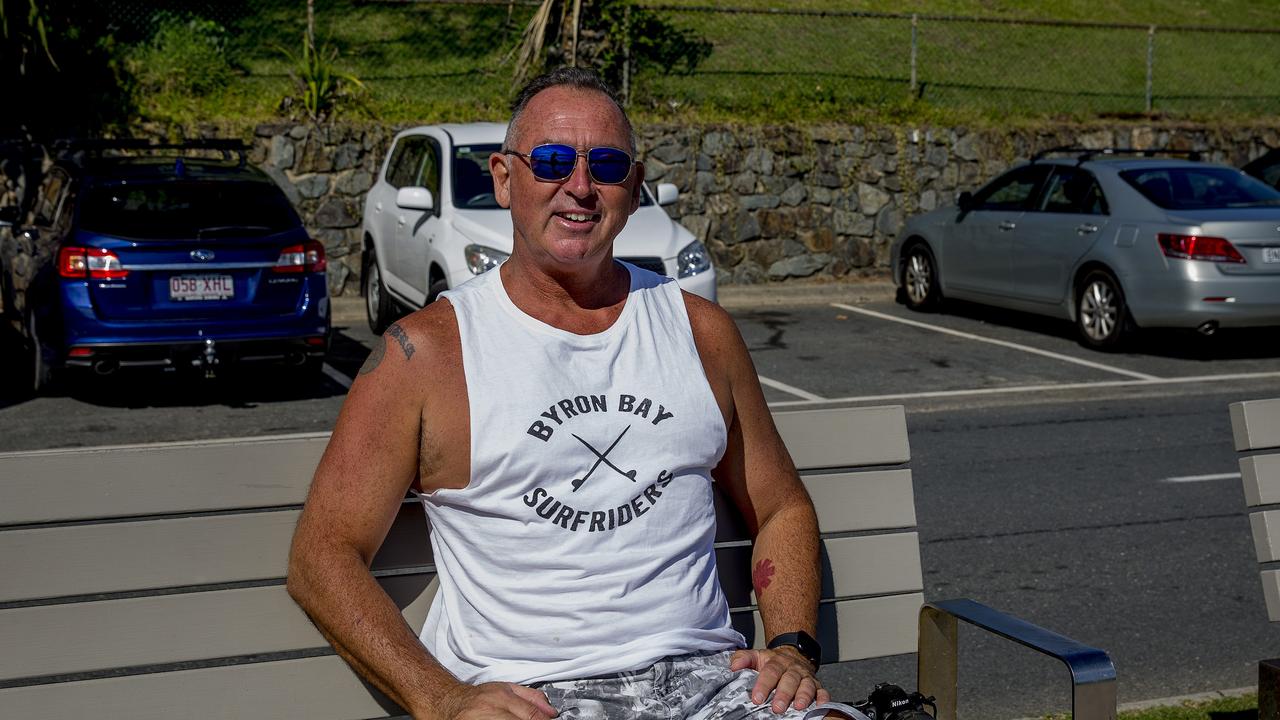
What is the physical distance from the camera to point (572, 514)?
9.19ft

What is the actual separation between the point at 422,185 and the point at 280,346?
309 cm

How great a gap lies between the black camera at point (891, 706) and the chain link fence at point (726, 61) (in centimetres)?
1441

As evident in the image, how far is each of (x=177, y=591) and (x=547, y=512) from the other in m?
0.75

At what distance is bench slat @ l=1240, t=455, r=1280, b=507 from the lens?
3588 mm

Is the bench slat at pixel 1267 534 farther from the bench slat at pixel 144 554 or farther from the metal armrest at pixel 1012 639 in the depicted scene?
the bench slat at pixel 144 554

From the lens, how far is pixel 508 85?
18391 mm

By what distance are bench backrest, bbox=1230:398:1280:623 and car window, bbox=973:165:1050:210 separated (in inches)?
422

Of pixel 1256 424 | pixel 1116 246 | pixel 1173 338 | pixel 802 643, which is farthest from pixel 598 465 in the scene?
pixel 1173 338

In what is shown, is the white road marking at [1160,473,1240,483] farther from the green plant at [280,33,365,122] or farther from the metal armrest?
the green plant at [280,33,365,122]

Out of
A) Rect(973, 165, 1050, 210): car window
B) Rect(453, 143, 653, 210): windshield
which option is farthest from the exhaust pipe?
Rect(973, 165, 1050, 210): car window

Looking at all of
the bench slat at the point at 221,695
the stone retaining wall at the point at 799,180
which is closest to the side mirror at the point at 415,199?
the stone retaining wall at the point at 799,180

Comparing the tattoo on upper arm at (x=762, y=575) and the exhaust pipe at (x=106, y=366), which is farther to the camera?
the exhaust pipe at (x=106, y=366)

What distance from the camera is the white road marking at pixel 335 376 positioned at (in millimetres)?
11196

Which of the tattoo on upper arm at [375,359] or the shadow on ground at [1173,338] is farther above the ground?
the tattoo on upper arm at [375,359]
